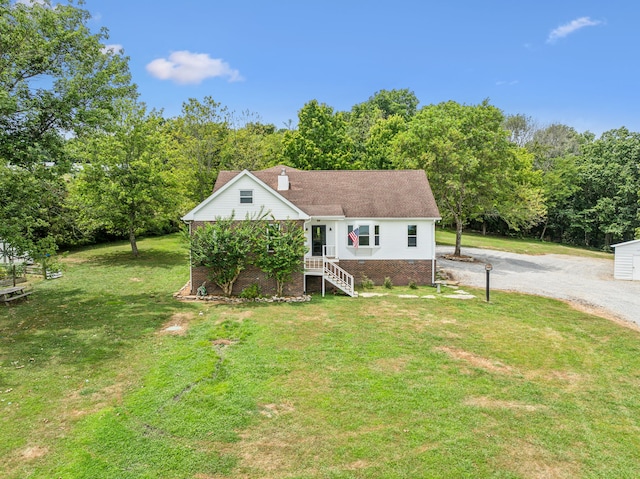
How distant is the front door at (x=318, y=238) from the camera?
21.5 m

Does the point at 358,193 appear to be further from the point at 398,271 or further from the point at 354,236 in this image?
the point at 398,271

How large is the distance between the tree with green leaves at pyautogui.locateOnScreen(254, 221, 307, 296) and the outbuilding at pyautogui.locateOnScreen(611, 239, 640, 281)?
20.4m

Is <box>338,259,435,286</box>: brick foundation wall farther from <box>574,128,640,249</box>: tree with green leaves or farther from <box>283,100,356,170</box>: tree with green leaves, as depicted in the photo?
<box>574,128,640,249</box>: tree with green leaves

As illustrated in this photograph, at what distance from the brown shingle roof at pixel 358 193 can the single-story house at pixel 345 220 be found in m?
0.05

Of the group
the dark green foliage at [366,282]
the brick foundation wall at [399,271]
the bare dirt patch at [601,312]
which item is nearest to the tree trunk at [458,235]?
the brick foundation wall at [399,271]

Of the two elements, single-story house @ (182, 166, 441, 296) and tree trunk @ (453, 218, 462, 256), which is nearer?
single-story house @ (182, 166, 441, 296)

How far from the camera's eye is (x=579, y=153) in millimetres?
58875

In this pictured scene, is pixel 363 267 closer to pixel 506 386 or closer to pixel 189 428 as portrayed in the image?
pixel 506 386

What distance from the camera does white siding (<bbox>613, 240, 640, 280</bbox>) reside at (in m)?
24.0

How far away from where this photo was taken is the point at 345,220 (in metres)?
21.9

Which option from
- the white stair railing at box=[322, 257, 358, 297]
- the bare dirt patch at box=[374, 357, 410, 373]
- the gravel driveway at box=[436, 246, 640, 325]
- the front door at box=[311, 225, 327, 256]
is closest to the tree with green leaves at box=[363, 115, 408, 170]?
the gravel driveway at box=[436, 246, 640, 325]

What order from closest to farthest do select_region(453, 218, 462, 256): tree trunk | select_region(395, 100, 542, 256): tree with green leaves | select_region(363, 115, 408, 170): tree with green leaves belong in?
select_region(395, 100, 542, 256): tree with green leaves, select_region(453, 218, 462, 256): tree trunk, select_region(363, 115, 408, 170): tree with green leaves

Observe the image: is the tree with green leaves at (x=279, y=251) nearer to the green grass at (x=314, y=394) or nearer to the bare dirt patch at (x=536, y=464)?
the green grass at (x=314, y=394)

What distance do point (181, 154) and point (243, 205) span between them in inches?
712
